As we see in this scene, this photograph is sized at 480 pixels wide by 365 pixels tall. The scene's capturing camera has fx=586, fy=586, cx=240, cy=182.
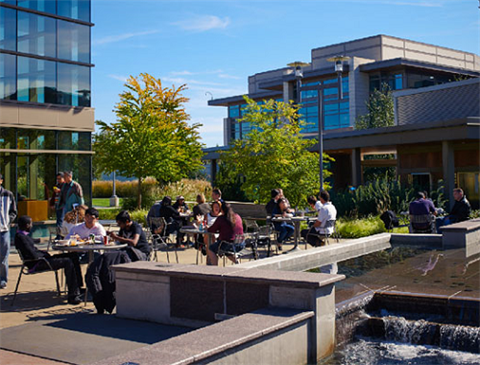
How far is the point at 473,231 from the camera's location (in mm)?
13969

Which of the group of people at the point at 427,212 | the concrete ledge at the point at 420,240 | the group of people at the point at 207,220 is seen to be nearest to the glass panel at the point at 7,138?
the group of people at the point at 207,220

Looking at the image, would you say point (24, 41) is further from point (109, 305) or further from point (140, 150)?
point (109, 305)

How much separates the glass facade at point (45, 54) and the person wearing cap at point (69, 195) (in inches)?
270

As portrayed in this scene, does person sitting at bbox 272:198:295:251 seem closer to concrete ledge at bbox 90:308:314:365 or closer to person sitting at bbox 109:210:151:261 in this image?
person sitting at bbox 109:210:151:261

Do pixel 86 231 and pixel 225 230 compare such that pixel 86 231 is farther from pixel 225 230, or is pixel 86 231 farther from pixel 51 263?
pixel 225 230

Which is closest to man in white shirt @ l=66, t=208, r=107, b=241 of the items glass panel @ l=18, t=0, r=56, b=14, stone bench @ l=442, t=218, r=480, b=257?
stone bench @ l=442, t=218, r=480, b=257

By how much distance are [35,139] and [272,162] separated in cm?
872

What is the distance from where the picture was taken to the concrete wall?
18.3 metres

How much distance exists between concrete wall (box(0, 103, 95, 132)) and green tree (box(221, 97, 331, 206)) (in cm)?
620

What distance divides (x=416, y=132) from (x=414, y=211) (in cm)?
1355

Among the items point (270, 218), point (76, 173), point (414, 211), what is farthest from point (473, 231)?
point (76, 173)

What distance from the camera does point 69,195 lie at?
12992mm

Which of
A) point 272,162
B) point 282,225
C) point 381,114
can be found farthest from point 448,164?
point 381,114

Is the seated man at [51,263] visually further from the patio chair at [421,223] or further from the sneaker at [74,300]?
the patio chair at [421,223]
